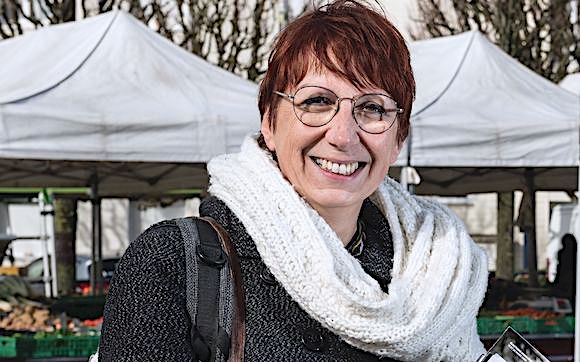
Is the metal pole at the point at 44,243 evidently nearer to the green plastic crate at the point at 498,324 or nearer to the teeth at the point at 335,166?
the green plastic crate at the point at 498,324

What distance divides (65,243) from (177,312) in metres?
10.6

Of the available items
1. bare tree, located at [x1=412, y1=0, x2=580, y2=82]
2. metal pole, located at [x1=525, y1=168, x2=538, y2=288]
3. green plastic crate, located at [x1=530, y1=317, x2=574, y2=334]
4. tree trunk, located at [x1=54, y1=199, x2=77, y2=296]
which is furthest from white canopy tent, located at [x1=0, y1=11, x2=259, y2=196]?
bare tree, located at [x1=412, y1=0, x2=580, y2=82]

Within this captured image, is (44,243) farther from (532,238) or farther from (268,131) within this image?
(268,131)

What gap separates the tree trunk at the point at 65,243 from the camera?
11.6 metres

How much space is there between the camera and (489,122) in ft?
18.5

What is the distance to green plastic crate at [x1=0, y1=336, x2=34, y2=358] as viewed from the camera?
223 inches

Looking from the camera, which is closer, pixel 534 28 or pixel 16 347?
pixel 16 347

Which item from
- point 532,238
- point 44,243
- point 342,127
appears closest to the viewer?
point 342,127

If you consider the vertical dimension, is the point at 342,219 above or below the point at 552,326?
above

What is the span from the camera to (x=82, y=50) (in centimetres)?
583

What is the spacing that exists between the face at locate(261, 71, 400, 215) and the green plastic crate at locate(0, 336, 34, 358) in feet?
13.6

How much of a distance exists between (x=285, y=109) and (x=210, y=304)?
1.33 feet

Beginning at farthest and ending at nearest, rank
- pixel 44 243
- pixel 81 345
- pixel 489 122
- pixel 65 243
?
pixel 65 243
pixel 44 243
pixel 81 345
pixel 489 122

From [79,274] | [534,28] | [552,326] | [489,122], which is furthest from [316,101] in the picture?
[79,274]
